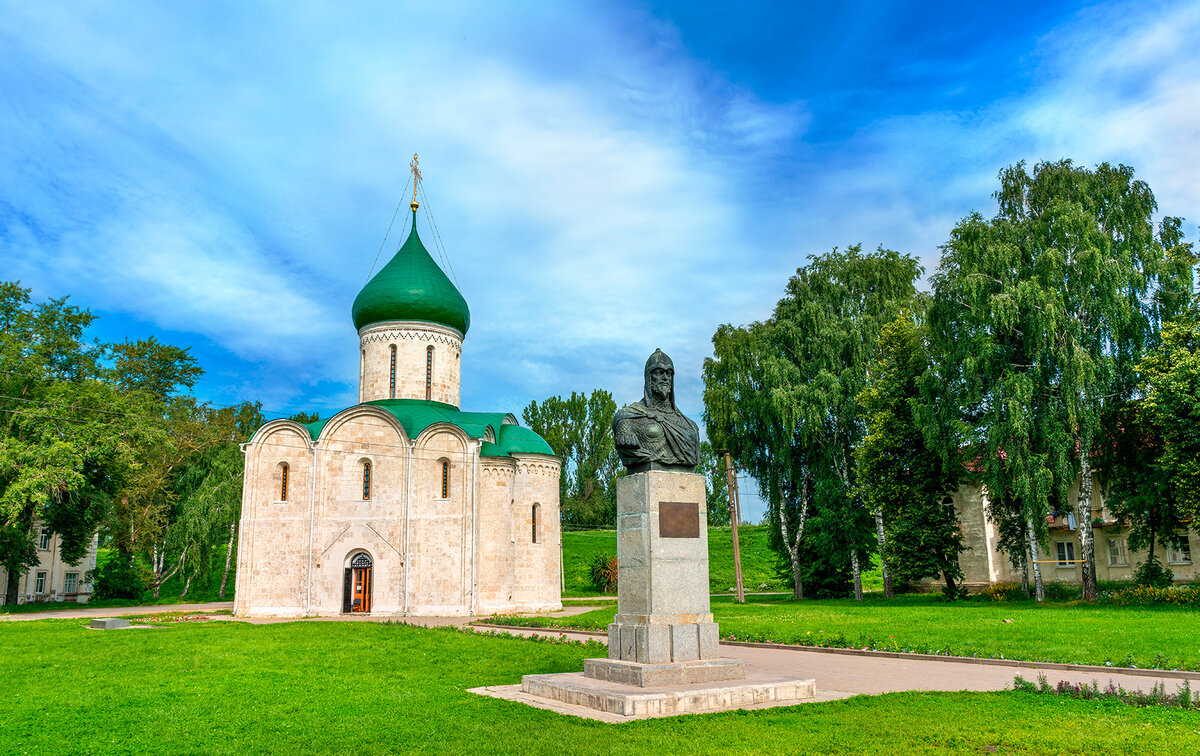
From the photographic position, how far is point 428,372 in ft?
103

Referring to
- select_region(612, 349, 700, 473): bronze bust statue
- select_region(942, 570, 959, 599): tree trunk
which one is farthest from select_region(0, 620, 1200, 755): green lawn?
select_region(942, 570, 959, 599): tree trunk

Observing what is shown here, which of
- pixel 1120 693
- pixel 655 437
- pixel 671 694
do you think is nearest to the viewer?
pixel 671 694

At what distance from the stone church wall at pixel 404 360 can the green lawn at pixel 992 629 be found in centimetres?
1186

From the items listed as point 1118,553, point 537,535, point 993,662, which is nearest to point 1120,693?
point 993,662

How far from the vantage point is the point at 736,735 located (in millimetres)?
6902

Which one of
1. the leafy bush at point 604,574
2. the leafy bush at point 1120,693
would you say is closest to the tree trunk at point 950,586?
the leafy bush at point 604,574

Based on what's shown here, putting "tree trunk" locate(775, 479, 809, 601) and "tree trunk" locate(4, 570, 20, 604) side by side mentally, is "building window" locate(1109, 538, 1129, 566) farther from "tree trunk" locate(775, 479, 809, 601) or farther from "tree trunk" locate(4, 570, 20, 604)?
"tree trunk" locate(4, 570, 20, 604)

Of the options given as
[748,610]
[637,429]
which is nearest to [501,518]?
[748,610]

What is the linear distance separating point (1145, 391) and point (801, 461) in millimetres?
11457

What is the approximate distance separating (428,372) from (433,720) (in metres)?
24.5

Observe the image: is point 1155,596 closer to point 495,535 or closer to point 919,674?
point 919,674

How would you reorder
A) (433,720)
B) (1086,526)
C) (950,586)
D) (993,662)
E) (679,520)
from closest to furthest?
1. (433,720)
2. (679,520)
3. (993,662)
4. (1086,526)
5. (950,586)

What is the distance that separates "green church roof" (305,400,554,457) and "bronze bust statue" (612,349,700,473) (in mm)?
18452

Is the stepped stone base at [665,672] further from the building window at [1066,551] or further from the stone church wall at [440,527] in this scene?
the building window at [1066,551]
